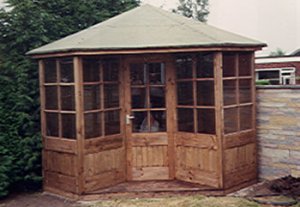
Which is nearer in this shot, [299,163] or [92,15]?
[299,163]

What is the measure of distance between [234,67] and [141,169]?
197 centimetres

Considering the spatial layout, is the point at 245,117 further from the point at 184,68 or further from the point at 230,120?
the point at 184,68

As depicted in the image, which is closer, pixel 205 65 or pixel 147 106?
pixel 205 65

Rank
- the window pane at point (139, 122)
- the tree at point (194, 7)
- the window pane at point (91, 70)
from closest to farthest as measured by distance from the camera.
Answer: the window pane at point (91, 70) → the window pane at point (139, 122) → the tree at point (194, 7)

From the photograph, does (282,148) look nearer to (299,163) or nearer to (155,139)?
(299,163)

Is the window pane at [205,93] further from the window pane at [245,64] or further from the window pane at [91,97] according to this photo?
the window pane at [91,97]

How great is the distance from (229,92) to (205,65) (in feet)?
1.64

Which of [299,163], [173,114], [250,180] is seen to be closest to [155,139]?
[173,114]

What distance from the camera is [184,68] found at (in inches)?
241

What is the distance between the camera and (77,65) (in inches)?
224

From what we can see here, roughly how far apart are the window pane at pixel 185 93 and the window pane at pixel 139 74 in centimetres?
52

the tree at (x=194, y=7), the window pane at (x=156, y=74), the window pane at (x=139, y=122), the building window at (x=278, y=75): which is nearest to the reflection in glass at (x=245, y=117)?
the window pane at (x=156, y=74)

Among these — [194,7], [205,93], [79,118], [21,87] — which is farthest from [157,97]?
[194,7]

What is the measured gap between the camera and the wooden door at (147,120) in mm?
6227
